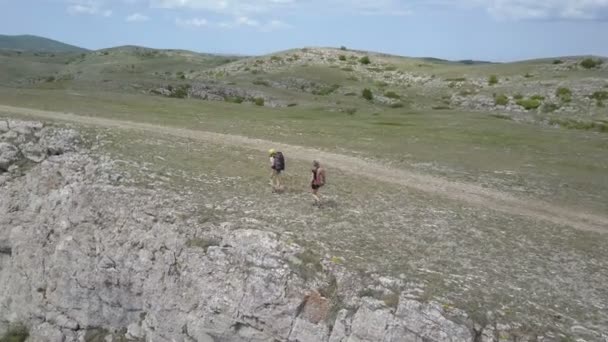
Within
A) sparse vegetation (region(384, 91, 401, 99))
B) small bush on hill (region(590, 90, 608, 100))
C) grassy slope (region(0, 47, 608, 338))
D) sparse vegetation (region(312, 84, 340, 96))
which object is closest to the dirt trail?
grassy slope (region(0, 47, 608, 338))

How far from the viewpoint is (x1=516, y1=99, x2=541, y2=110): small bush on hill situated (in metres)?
67.1

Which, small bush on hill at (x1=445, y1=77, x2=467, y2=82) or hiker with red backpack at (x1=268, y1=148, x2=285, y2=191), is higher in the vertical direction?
small bush on hill at (x1=445, y1=77, x2=467, y2=82)

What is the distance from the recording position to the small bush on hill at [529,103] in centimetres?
6706

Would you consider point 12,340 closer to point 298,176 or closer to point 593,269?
point 298,176

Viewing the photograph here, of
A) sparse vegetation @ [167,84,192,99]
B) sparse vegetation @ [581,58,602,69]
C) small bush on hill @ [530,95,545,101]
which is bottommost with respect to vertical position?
small bush on hill @ [530,95,545,101]

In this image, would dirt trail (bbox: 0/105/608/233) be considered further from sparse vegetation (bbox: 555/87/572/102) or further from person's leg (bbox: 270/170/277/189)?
sparse vegetation (bbox: 555/87/572/102)

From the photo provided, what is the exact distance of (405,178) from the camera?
3069 centimetres

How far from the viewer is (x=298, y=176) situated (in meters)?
29.3

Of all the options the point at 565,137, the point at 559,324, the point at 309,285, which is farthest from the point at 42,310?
the point at 565,137

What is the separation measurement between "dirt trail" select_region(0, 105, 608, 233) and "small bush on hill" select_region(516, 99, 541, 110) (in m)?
41.7

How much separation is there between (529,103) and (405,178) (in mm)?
44365

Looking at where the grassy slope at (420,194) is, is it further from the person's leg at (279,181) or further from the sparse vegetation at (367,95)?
the sparse vegetation at (367,95)

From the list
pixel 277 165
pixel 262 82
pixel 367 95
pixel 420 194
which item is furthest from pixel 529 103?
pixel 277 165

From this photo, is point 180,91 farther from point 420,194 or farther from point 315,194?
point 315,194
